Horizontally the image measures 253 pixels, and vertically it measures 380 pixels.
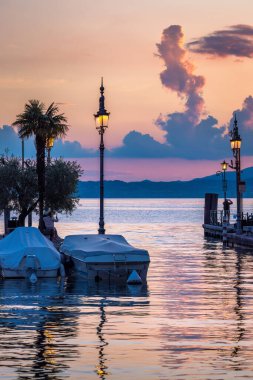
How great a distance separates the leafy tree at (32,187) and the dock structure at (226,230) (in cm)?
1187

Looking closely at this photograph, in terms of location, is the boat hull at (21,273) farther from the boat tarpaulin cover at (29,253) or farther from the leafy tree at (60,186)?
the leafy tree at (60,186)

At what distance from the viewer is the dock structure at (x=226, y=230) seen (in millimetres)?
62906

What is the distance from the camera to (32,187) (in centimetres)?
6481

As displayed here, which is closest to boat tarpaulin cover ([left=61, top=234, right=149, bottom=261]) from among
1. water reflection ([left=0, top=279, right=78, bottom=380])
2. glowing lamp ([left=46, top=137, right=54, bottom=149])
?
water reflection ([left=0, top=279, right=78, bottom=380])

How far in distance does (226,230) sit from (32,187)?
15.1 metres

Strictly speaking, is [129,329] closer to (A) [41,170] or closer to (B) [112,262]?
(B) [112,262]

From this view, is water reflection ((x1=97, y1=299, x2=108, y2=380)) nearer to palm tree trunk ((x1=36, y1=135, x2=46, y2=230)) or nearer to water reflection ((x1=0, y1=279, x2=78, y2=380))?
water reflection ((x1=0, y1=279, x2=78, y2=380))

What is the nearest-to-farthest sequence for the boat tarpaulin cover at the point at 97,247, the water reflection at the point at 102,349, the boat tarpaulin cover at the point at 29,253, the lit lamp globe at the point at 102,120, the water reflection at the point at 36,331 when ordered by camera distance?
the water reflection at the point at 102,349
the water reflection at the point at 36,331
the boat tarpaulin cover at the point at 97,247
the boat tarpaulin cover at the point at 29,253
the lit lamp globe at the point at 102,120

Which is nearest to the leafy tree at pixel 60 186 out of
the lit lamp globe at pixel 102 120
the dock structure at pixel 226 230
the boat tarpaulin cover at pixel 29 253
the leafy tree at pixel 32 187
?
the leafy tree at pixel 32 187

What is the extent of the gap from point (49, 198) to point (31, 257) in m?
30.6

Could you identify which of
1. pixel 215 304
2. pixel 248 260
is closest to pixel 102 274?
pixel 215 304

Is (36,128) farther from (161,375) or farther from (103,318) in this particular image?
(161,375)

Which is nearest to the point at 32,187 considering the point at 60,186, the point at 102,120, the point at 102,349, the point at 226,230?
the point at 60,186

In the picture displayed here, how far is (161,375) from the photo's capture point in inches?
610
